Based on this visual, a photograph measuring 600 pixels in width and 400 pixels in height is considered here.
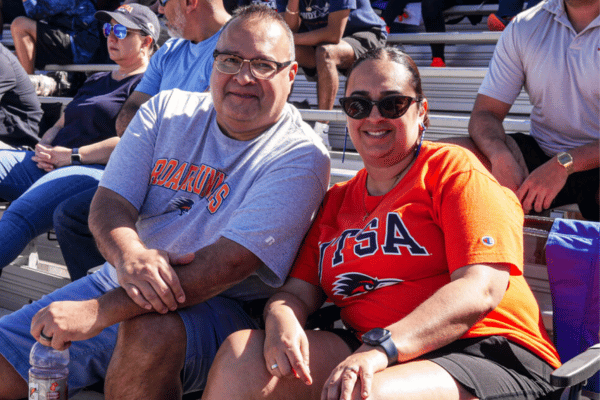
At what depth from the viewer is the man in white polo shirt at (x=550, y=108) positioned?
6.91 ft

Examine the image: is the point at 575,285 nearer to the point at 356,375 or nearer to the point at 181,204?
the point at 356,375

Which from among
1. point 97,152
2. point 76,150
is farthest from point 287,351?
point 76,150

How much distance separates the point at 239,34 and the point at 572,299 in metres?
1.23

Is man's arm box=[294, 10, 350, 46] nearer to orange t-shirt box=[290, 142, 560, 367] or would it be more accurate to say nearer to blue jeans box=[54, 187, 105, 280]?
blue jeans box=[54, 187, 105, 280]

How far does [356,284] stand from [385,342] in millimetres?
302

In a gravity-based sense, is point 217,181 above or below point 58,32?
above

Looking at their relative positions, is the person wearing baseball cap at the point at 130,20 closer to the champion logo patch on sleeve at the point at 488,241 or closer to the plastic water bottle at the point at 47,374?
the plastic water bottle at the point at 47,374

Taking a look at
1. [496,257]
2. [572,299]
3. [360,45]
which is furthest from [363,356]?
[360,45]

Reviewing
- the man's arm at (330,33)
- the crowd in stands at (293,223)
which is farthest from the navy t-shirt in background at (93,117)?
the man's arm at (330,33)

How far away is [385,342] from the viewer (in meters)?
1.27

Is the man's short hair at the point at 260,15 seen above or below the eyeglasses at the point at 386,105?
above

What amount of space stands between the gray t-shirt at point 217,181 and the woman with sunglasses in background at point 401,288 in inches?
4.4

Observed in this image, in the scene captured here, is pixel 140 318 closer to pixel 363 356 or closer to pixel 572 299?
pixel 363 356

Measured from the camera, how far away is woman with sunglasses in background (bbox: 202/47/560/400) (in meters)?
1.29
